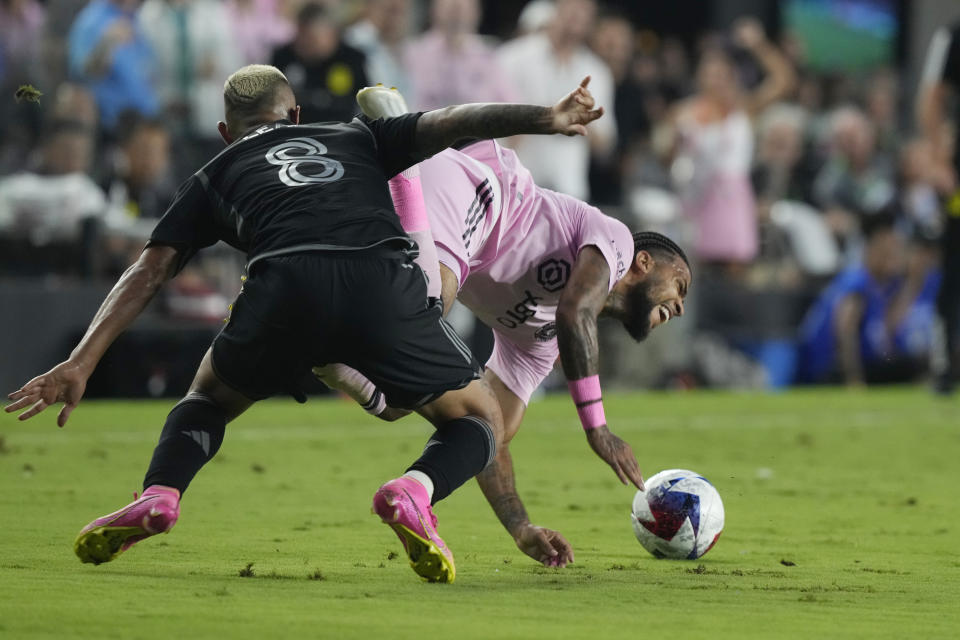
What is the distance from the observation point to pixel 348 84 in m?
12.8

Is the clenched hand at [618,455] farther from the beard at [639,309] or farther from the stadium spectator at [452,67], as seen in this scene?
the stadium spectator at [452,67]

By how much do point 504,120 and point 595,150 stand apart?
10364mm

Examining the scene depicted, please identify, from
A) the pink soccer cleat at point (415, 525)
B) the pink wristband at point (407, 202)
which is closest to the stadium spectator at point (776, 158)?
the pink wristband at point (407, 202)

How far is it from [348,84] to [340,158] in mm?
7807

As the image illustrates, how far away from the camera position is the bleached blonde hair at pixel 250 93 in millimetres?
5293

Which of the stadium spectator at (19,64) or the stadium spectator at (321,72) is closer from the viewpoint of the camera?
the stadium spectator at (19,64)

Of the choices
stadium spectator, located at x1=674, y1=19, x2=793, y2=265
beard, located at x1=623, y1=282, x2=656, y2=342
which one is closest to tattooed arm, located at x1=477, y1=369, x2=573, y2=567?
beard, located at x1=623, y1=282, x2=656, y2=342

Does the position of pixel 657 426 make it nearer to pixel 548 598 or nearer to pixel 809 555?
pixel 809 555

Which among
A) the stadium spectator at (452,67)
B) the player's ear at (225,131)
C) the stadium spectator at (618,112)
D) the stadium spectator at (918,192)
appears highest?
the player's ear at (225,131)

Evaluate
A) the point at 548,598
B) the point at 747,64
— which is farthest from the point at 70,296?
the point at 747,64

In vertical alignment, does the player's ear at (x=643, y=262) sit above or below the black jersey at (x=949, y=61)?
above

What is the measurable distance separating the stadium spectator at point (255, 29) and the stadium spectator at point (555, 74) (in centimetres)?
205

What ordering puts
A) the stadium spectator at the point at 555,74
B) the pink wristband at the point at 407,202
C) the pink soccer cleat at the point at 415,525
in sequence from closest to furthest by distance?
the pink soccer cleat at the point at 415,525
the pink wristband at the point at 407,202
the stadium spectator at the point at 555,74

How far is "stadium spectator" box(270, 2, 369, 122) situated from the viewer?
12.7 m
